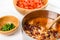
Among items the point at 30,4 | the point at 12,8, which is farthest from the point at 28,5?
the point at 12,8

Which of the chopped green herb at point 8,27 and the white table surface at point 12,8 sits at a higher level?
the white table surface at point 12,8

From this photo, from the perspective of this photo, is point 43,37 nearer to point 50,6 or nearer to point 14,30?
point 14,30

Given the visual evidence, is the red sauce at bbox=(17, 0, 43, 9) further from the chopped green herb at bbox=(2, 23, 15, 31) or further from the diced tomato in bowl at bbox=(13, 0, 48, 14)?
the chopped green herb at bbox=(2, 23, 15, 31)

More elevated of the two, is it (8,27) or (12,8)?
(12,8)

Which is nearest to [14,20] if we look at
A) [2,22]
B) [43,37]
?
[2,22]

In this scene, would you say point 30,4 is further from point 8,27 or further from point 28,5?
point 8,27

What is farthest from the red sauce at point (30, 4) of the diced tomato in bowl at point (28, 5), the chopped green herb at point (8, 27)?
the chopped green herb at point (8, 27)

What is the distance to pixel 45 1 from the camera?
89 cm

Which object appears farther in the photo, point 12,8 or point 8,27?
point 12,8

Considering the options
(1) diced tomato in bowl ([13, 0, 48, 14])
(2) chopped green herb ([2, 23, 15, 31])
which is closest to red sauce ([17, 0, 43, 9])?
(1) diced tomato in bowl ([13, 0, 48, 14])

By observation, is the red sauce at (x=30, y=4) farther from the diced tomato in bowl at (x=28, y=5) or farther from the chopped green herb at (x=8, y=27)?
the chopped green herb at (x=8, y=27)

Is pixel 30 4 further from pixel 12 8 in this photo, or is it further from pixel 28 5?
pixel 12 8

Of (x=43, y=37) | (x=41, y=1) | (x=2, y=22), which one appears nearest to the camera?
(x=43, y=37)

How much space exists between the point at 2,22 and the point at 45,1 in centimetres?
29
